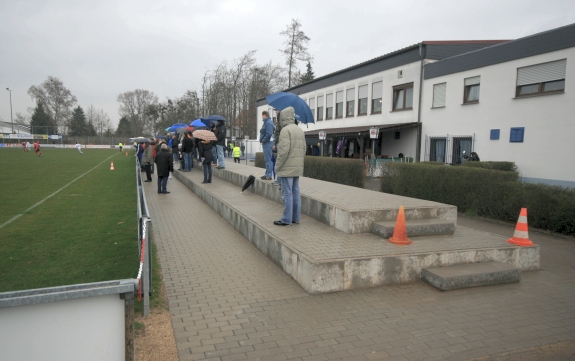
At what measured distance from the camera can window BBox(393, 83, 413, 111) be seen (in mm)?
24256

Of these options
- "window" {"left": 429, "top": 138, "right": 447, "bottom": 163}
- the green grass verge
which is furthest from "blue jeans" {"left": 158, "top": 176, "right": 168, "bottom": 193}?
"window" {"left": 429, "top": 138, "right": 447, "bottom": 163}

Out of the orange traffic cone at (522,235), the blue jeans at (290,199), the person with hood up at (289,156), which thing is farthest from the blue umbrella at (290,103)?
A: the orange traffic cone at (522,235)

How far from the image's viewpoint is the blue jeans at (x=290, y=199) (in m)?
6.93

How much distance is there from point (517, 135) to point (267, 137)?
1176 centimetres

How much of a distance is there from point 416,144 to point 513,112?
6.71m

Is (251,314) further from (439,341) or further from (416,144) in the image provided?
(416,144)

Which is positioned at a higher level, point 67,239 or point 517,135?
point 517,135

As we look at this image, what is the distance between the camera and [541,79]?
1573cm

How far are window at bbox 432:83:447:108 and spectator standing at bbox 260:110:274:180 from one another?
13556mm

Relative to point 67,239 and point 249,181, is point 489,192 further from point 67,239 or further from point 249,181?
point 67,239

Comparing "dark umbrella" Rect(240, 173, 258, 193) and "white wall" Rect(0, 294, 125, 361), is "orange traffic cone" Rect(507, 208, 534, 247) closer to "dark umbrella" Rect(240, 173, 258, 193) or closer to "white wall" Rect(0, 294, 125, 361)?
"white wall" Rect(0, 294, 125, 361)

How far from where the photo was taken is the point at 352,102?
30766 mm

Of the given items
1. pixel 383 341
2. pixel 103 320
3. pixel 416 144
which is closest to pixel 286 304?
pixel 383 341

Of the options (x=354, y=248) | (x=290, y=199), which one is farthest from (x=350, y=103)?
(x=354, y=248)
